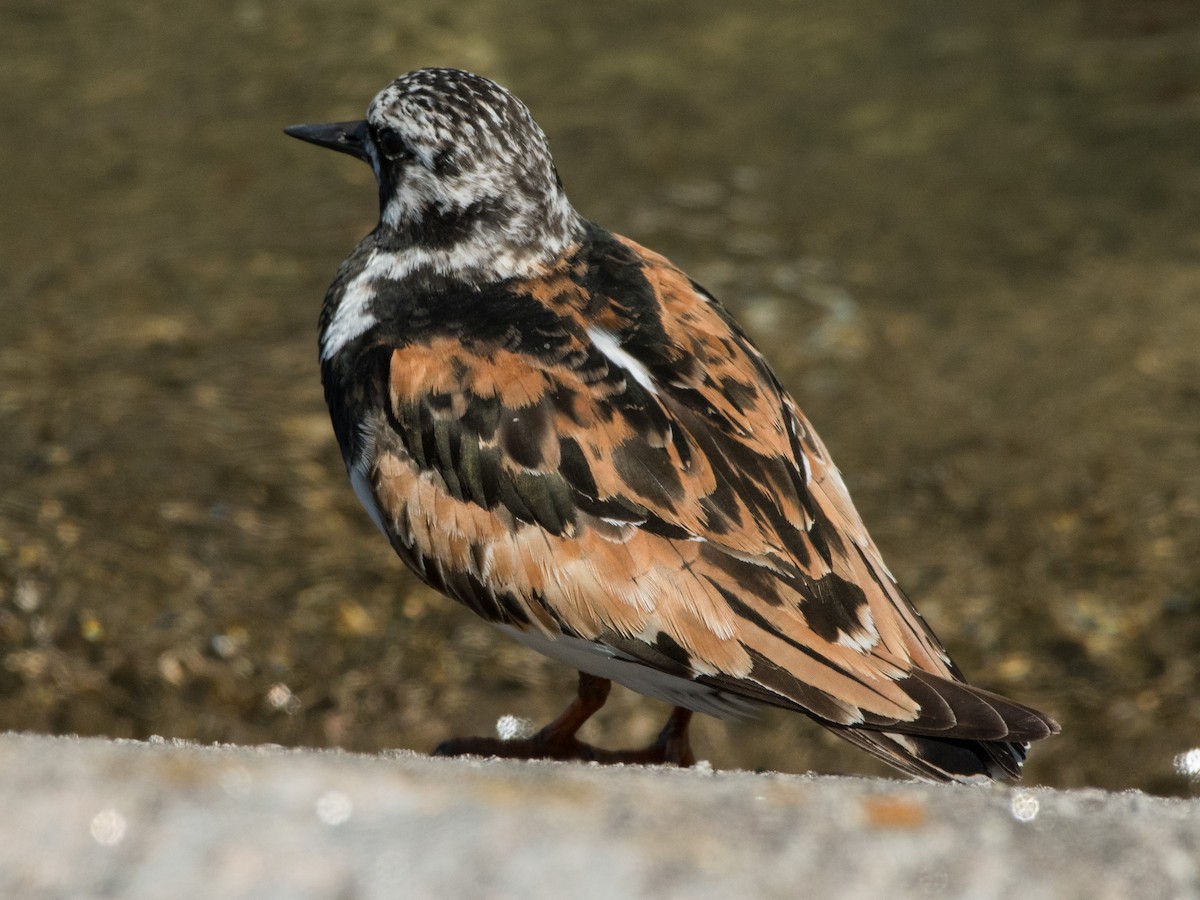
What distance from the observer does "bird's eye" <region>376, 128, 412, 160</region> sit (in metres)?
3.65

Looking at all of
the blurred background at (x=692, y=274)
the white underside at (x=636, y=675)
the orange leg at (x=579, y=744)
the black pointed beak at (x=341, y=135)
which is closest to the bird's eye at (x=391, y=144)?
the black pointed beak at (x=341, y=135)

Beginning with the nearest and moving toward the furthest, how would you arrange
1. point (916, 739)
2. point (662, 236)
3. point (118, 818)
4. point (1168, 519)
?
point (118, 818) → point (916, 739) → point (1168, 519) → point (662, 236)

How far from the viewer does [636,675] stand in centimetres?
323

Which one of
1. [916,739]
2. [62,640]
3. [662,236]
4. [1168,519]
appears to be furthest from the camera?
[662,236]

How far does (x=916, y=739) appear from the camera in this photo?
298cm

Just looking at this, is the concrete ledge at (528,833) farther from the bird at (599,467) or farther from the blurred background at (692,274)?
the blurred background at (692,274)

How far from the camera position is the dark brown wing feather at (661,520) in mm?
2986

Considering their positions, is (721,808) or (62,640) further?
(62,640)

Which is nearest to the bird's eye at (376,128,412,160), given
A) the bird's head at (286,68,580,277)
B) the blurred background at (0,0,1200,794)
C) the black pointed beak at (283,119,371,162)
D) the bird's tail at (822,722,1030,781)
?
the bird's head at (286,68,580,277)

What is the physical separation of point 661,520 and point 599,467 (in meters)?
0.17

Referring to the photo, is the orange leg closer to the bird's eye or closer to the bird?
the bird

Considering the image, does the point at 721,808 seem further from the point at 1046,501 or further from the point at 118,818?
the point at 1046,501

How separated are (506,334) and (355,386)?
38cm

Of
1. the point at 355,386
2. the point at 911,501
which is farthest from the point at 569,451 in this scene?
the point at 911,501
